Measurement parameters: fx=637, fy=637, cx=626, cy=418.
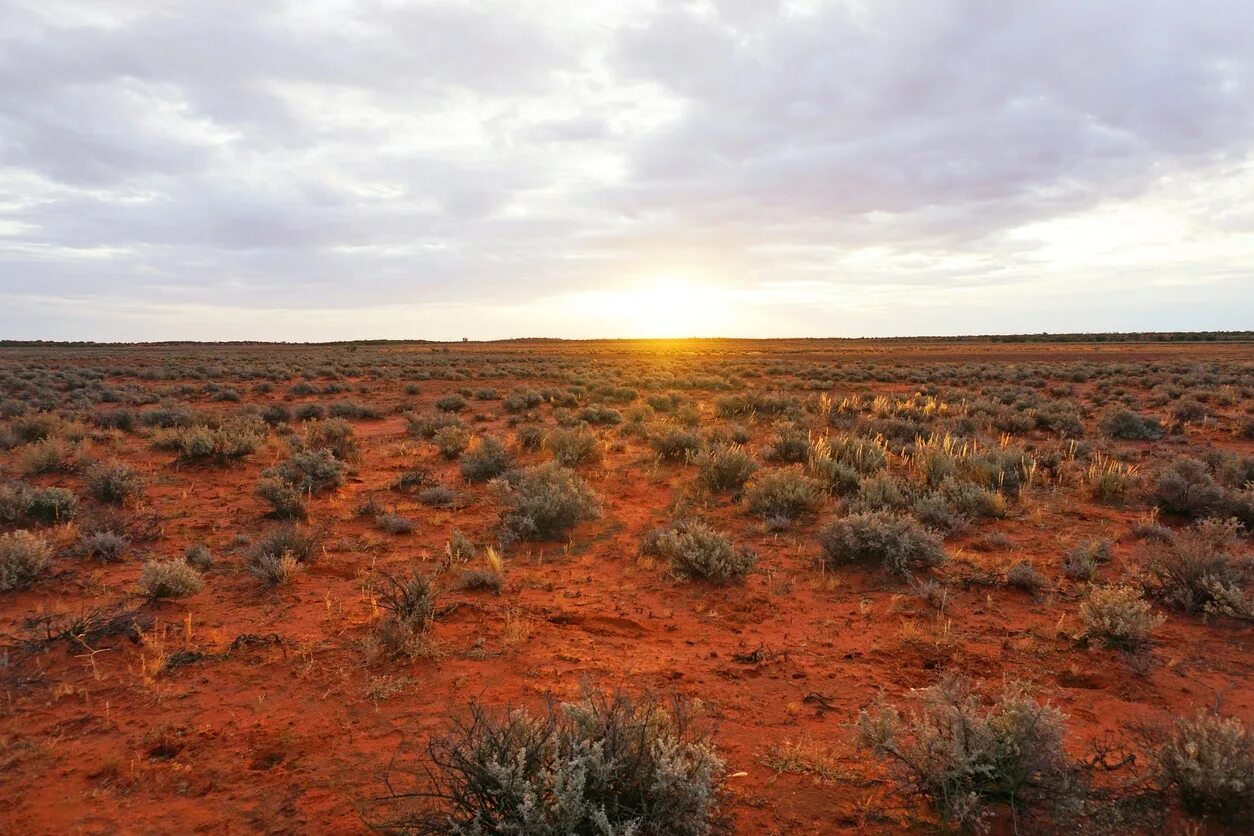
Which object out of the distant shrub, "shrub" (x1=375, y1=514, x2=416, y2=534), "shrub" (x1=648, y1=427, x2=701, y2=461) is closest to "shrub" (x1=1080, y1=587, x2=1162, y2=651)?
"shrub" (x1=375, y1=514, x2=416, y2=534)

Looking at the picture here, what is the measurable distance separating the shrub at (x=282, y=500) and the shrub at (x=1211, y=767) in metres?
9.18

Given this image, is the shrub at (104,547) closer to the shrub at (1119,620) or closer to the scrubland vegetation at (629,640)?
the scrubland vegetation at (629,640)

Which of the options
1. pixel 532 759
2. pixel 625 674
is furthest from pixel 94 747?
pixel 625 674

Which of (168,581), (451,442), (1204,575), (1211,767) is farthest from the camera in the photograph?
(451,442)

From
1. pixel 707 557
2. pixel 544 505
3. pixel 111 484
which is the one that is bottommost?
pixel 707 557

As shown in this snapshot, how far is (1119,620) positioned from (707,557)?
3445mm

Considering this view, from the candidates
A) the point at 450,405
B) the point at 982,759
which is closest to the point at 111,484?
the point at 982,759

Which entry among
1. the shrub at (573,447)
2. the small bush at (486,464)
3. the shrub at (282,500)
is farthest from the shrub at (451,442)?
the shrub at (282,500)

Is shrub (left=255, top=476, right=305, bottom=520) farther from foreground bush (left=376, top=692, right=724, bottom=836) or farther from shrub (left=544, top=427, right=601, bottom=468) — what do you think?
foreground bush (left=376, top=692, right=724, bottom=836)

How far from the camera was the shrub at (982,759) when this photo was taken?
3.16 metres

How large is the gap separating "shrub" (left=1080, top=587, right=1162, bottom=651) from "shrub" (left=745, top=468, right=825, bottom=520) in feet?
12.1

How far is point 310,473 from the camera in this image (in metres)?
10.1

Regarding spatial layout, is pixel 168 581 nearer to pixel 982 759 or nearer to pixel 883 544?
pixel 982 759

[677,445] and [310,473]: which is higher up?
[677,445]
